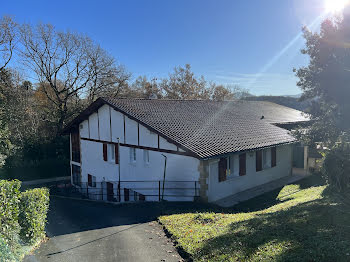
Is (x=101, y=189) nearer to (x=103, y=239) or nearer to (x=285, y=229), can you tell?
(x=103, y=239)

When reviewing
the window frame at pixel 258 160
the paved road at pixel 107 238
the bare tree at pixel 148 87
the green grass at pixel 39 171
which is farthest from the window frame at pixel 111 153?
the bare tree at pixel 148 87

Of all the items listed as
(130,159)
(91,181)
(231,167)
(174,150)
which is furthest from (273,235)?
(91,181)

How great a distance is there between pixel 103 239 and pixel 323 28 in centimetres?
1160

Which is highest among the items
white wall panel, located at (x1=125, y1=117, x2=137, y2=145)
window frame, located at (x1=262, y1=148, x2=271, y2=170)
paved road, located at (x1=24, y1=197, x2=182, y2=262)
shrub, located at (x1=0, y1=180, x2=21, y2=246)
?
white wall panel, located at (x1=125, y1=117, x2=137, y2=145)

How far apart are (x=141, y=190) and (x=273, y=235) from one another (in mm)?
10370

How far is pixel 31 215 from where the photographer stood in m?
7.40

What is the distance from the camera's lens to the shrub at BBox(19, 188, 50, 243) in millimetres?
7117

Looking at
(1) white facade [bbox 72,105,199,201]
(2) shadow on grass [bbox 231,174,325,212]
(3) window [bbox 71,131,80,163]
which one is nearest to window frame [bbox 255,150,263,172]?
(2) shadow on grass [bbox 231,174,325,212]

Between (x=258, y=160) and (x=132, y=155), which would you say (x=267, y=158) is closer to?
(x=258, y=160)

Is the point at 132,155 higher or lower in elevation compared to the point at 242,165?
higher

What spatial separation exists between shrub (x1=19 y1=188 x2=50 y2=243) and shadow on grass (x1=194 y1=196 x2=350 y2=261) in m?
4.49

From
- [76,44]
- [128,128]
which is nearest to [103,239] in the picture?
[128,128]

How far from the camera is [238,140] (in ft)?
51.5

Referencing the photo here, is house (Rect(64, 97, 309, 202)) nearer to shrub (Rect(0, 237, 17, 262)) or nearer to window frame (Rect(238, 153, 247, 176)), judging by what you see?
window frame (Rect(238, 153, 247, 176))
